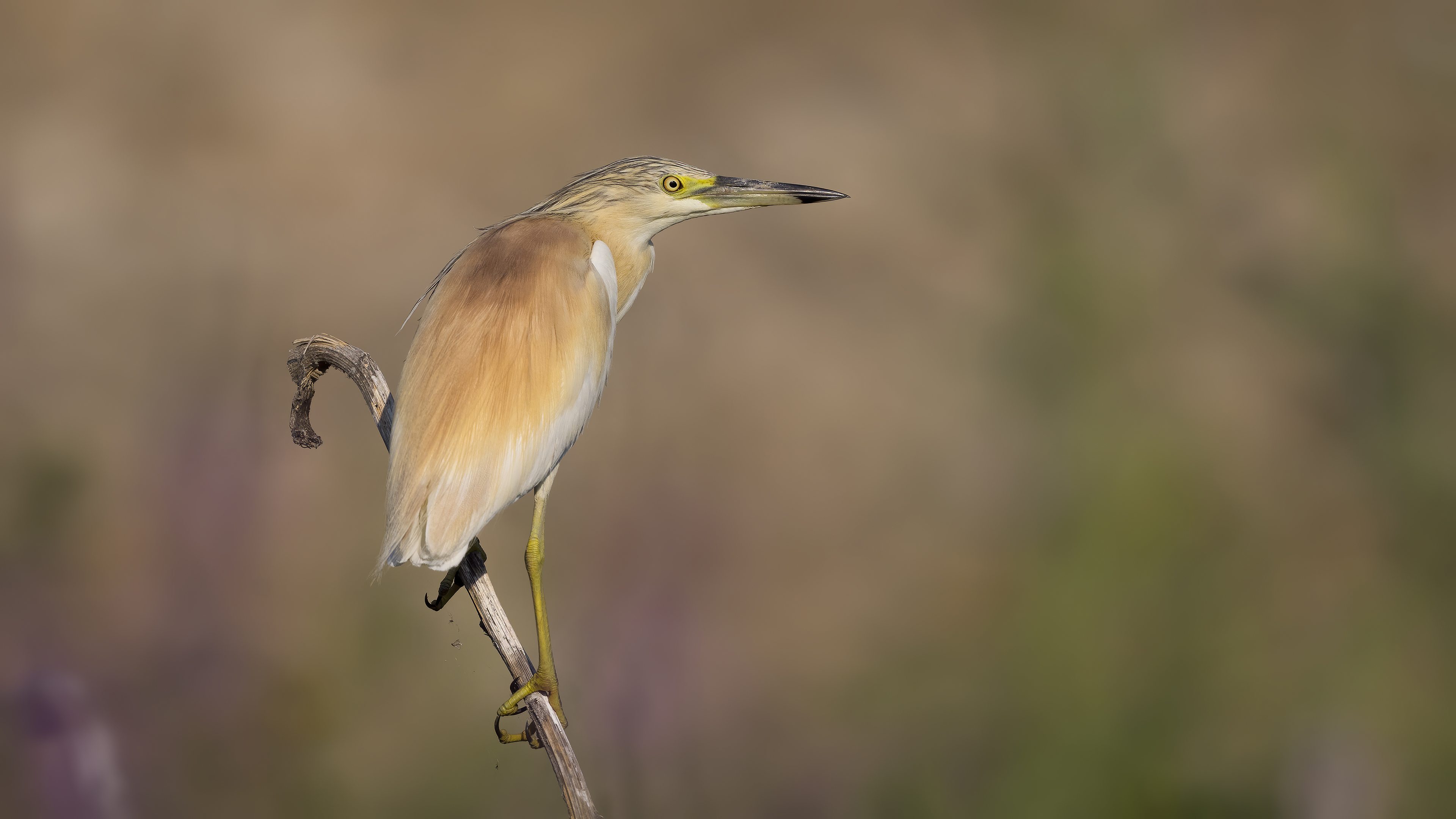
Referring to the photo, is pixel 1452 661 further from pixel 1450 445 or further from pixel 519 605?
pixel 519 605

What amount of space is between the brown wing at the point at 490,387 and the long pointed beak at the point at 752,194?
118 mm

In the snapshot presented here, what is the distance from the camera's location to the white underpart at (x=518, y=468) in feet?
2.05

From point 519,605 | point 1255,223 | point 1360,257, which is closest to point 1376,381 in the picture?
point 1360,257

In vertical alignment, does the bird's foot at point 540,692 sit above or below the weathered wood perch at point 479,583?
below

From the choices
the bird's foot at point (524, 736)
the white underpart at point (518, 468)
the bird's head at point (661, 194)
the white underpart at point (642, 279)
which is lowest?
the bird's foot at point (524, 736)

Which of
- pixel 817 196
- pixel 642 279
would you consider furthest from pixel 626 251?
pixel 817 196

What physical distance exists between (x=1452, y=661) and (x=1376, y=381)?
0.32m

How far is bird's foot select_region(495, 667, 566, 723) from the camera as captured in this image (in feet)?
2.23

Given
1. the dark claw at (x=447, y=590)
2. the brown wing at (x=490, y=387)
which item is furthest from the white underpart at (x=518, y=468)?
the dark claw at (x=447, y=590)

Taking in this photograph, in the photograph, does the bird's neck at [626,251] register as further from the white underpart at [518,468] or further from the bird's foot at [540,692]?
the bird's foot at [540,692]

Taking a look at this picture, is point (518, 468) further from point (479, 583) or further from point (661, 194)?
point (661, 194)

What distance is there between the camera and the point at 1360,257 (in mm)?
1066

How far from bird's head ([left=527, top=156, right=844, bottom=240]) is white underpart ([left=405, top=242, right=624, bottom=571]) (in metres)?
0.05

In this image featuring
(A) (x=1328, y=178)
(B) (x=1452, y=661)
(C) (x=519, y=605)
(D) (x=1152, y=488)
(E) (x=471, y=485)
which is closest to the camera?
(E) (x=471, y=485)
